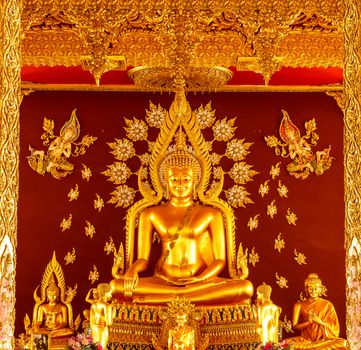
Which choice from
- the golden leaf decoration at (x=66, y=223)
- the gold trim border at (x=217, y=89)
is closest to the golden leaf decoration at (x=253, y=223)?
the gold trim border at (x=217, y=89)

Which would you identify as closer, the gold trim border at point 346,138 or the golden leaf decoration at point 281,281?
the gold trim border at point 346,138

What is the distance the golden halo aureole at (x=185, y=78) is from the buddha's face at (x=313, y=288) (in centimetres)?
229

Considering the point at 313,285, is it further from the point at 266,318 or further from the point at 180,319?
the point at 180,319

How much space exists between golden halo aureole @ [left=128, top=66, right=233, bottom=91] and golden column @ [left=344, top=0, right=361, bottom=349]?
2500mm

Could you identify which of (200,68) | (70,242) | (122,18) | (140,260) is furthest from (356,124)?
(70,242)

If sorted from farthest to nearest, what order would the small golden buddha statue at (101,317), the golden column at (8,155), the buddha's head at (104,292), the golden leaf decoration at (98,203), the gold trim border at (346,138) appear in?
the golden leaf decoration at (98,203), the buddha's head at (104,292), the small golden buddha statue at (101,317), the gold trim border at (346,138), the golden column at (8,155)

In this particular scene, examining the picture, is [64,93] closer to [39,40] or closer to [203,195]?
[39,40]

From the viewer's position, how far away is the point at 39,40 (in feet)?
24.7

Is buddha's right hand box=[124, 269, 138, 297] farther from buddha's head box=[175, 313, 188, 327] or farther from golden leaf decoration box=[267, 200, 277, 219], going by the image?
golden leaf decoration box=[267, 200, 277, 219]

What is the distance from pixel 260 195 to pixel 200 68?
1.54m

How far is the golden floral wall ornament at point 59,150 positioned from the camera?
8.37 meters

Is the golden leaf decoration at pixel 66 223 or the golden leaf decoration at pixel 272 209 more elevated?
the golden leaf decoration at pixel 272 209

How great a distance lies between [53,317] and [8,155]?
293 cm

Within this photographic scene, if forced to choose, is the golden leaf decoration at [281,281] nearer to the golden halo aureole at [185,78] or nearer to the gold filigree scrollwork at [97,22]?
the golden halo aureole at [185,78]
